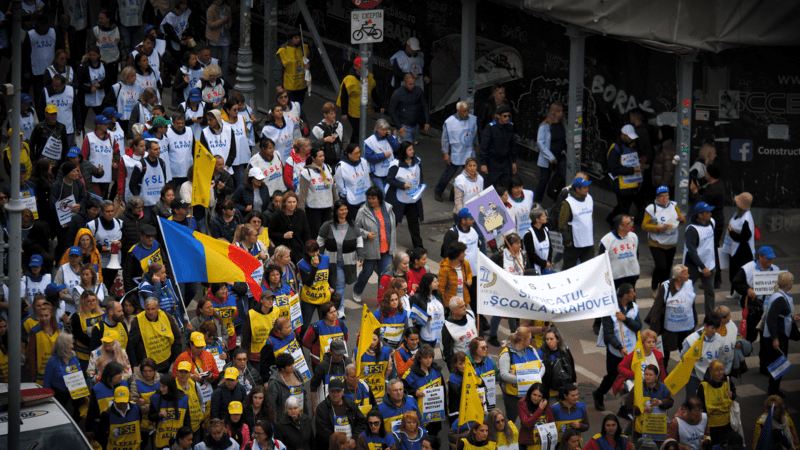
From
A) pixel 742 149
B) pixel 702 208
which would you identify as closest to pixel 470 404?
pixel 702 208

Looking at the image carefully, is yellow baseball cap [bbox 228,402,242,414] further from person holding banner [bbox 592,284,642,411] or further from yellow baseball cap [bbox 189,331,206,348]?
person holding banner [bbox 592,284,642,411]

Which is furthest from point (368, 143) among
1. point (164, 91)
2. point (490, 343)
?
point (164, 91)

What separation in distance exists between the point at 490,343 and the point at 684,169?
467 cm

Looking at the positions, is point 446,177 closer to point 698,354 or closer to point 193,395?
point 698,354

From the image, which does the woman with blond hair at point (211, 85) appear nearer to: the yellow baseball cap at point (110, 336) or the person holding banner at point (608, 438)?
the yellow baseball cap at point (110, 336)

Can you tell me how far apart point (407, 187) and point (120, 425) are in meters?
6.16

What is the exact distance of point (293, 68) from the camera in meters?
20.2

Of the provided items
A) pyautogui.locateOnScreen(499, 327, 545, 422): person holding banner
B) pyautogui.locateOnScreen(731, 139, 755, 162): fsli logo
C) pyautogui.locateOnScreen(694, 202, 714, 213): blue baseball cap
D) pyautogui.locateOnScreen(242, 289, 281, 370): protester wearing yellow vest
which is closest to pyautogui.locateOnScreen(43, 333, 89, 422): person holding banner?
pyautogui.locateOnScreen(242, 289, 281, 370): protester wearing yellow vest

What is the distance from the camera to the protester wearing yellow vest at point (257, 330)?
1165 cm

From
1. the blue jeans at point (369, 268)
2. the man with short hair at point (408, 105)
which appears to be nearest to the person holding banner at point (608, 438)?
the blue jeans at point (369, 268)

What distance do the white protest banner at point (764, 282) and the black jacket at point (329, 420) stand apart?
5.03m

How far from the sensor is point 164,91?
2409 cm

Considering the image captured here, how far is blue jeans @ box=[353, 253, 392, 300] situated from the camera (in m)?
14.4

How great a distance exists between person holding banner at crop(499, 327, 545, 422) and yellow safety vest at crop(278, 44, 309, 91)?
10.0 meters
